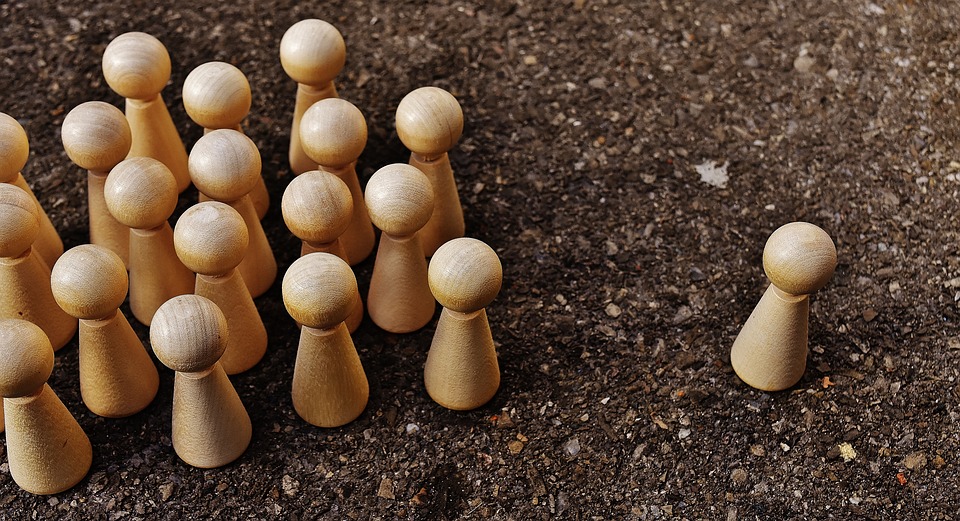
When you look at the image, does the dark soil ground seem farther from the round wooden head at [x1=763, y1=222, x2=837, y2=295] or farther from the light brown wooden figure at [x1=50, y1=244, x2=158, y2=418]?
the round wooden head at [x1=763, y1=222, x2=837, y2=295]

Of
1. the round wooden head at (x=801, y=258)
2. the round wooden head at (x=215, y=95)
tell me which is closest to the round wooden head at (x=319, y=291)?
the round wooden head at (x=215, y=95)

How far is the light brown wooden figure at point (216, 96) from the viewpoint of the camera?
1.08m

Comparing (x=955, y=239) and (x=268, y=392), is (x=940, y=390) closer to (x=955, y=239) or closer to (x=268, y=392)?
(x=955, y=239)

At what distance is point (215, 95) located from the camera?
1.08 m

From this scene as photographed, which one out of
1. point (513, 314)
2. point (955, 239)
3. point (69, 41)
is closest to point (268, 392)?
point (513, 314)

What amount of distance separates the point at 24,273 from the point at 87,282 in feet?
0.48

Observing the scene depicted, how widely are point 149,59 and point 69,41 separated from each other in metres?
0.42

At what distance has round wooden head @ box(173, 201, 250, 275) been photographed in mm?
946

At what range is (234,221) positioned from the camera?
96 centimetres

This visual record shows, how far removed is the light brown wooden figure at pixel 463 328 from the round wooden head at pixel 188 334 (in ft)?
0.65

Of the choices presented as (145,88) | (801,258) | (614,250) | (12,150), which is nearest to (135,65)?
(145,88)

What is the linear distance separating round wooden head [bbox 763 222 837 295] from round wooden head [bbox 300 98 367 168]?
1.41ft

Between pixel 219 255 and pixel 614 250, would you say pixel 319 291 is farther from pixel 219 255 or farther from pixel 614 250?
pixel 614 250

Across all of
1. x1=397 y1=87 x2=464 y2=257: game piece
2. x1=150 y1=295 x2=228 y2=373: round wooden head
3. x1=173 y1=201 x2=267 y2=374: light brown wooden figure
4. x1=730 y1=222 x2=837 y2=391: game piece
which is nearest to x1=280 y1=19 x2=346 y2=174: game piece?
x1=397 y1=87 x2=464 y2=257: game piece
